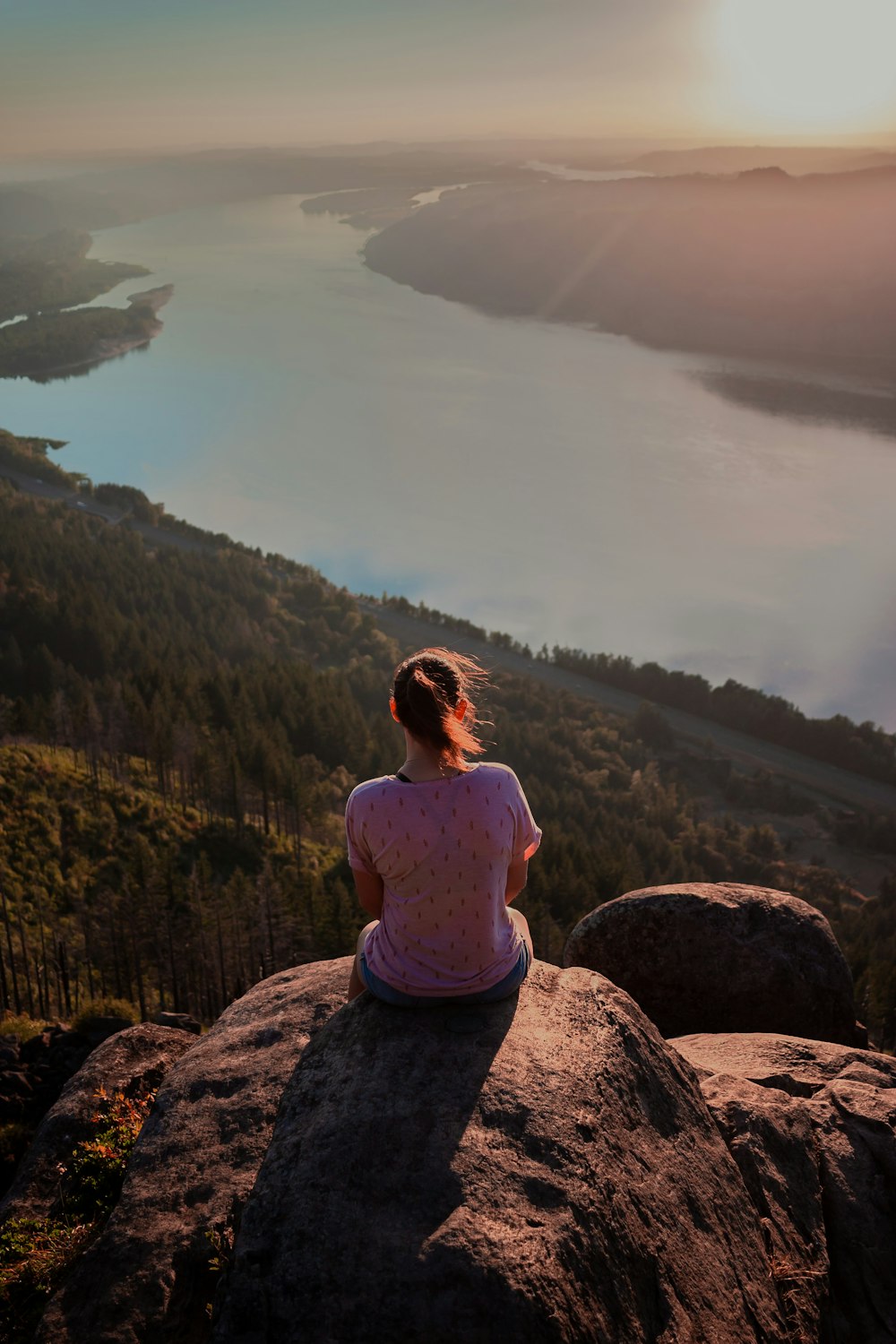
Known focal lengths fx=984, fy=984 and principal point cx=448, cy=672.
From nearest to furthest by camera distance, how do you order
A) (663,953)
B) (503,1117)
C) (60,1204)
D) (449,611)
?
(503,1117) < (60,1204) < (663,953) < (449,611)

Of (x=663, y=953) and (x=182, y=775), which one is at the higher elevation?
(x=663, y=953)

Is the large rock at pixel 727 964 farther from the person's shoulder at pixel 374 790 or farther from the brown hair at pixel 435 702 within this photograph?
the person's shoulder at pixel 374 790

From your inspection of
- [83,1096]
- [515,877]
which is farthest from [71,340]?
[515,877]

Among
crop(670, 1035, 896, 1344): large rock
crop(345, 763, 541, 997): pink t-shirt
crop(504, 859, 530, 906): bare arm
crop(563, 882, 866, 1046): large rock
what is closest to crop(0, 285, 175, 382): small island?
crop(563, 882, 866, 1046): large rock

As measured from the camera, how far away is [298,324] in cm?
19250

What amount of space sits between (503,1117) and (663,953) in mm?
5422

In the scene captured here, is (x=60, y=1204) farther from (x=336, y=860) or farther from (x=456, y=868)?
(x=336, y=860)

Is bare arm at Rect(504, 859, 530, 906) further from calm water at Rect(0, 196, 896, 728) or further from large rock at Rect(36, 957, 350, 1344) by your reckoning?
calm water at Rect(0, 196, 896, 728)

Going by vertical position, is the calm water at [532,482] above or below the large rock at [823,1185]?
below

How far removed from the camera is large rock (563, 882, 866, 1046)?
365 inches

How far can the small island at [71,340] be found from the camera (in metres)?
165

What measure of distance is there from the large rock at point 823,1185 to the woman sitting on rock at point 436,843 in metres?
1.90

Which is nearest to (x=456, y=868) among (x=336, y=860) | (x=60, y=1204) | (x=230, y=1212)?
(x=230, y=1212)

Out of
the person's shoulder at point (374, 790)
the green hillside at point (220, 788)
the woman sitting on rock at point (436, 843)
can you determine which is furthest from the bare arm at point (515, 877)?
the green hillside at point (220, 788)
